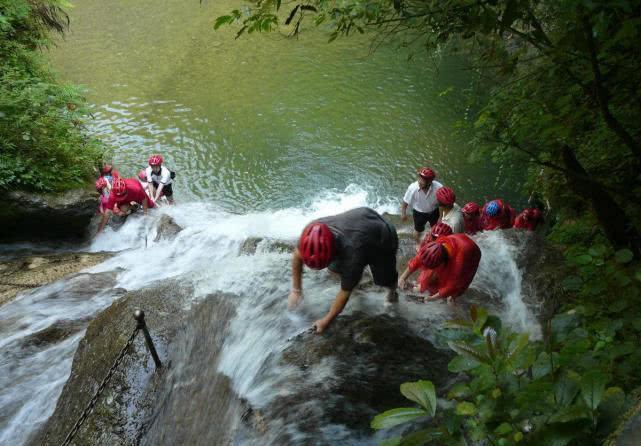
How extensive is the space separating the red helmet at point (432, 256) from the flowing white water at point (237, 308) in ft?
2.02

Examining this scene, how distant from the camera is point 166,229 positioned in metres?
8.59

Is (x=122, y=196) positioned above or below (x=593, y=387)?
below

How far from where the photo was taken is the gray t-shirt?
3.47 m

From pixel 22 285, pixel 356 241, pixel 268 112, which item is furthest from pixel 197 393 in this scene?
pixel 268 112

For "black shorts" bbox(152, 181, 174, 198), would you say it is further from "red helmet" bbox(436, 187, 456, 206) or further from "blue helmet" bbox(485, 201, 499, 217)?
"blue helmet" bbox(485, 201, 499, 217)

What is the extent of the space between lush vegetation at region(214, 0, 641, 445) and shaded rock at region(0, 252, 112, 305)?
5405 millimetres

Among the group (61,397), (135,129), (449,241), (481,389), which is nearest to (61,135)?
(135,129)

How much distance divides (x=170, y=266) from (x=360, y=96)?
29.9 ft

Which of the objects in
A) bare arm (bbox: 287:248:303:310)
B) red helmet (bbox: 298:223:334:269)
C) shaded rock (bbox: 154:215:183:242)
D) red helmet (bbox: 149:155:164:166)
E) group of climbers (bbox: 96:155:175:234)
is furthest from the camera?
red helmet (bbox: 149:155:164:166)

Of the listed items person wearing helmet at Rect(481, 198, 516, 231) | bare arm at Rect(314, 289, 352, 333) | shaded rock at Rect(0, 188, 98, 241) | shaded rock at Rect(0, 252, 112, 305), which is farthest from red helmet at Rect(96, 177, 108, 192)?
person wearing helmet at Rect(481, 198, 516, 231)

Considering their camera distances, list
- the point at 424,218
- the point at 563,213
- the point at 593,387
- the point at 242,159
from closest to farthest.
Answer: the point at 593,387, the point at 563,213, the point at 424,218, the point at 242,159

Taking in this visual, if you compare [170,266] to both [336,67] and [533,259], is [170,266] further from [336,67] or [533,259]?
[336,67]

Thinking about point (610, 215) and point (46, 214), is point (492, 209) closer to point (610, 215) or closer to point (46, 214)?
point (610, 215)

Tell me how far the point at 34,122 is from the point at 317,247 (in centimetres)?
851
